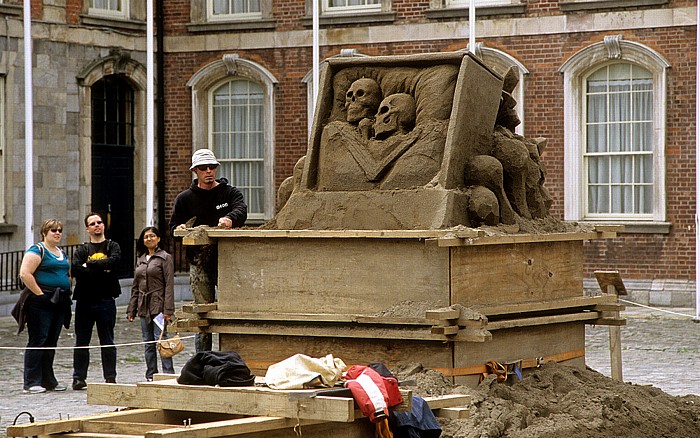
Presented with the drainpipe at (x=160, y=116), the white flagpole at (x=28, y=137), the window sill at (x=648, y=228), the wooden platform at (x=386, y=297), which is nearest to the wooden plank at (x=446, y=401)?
the wooden platform at (x=386, y=297)

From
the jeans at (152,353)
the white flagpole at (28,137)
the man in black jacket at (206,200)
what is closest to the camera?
the man in black jacket at (206,200)

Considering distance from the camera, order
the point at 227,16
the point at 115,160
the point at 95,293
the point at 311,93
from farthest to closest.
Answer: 1. the point at 227,16
2. the point at 115,160
3. the point at 311,93
4. the point at 95,293

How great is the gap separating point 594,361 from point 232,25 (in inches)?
503

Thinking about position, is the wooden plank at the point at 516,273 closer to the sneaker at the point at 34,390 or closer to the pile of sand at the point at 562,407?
the pile of sand at the point at 562,407

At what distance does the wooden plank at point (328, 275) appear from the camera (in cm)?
856

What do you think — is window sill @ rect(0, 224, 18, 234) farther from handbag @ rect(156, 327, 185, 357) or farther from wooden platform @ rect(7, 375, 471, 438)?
wooden platform @ rect(7, 375, 471, 438)

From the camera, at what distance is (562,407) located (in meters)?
8.66

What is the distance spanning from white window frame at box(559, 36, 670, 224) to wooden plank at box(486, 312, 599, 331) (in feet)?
43.6

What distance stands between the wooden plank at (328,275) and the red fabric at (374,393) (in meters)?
1.68

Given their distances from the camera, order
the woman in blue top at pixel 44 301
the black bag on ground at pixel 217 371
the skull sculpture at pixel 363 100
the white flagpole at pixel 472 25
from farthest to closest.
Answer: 1. the white flagpole at pixel 472 25
2. the woman in blue top at pixel 44 301
3. the skull sculpture at pixel 363 100
4. the black bag on ground at pixel 217 371

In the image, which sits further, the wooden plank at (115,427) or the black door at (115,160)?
the black door at (115,160)

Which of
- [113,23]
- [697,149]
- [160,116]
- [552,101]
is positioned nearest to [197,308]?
[697,149]

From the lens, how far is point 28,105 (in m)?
21.1

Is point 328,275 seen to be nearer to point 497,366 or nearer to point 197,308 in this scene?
point 197,308
